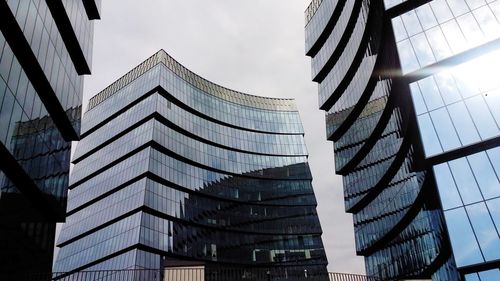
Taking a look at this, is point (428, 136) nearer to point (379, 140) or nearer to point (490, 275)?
point (490, 275)

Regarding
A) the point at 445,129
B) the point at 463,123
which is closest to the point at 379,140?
the point at 445,129

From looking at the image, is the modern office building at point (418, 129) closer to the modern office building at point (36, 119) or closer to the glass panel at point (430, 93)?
the glass panel at point (430, 93)

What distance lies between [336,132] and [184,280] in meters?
43.0

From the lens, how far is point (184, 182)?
81.3 m

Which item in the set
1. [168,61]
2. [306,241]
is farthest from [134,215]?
[306,241]

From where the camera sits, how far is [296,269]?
84500mm

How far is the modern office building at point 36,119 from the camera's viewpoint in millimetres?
27922

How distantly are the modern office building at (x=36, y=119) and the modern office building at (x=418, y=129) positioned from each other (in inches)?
877

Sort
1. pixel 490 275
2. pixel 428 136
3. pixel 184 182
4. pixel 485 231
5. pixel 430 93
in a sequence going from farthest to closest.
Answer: pixel 184 182
pixel 430 93
pixel 428 136
pixel 485 231
pixel 490 275

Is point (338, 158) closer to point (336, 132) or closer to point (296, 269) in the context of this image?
point (336, 132)

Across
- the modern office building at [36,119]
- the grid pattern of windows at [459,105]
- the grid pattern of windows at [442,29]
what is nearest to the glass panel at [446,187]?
the grid pattern of windows at [459,105]

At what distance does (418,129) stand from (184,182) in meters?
50.5

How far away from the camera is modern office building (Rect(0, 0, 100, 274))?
2792 centimetres

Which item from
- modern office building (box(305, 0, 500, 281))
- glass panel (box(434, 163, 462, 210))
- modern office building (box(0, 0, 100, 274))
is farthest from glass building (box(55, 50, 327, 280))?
glass panel (box(434, 163, 462, 210))
